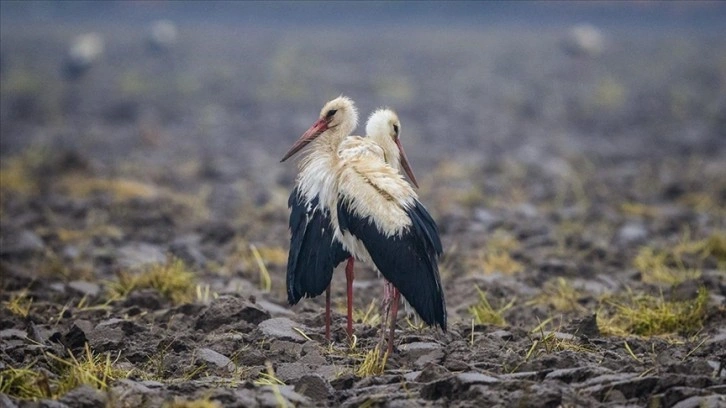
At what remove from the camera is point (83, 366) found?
524 cm

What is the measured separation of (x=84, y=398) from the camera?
4.65 metres

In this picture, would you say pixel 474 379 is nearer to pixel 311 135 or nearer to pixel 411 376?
pixel 411 376

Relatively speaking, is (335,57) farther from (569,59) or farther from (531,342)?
(531,342)

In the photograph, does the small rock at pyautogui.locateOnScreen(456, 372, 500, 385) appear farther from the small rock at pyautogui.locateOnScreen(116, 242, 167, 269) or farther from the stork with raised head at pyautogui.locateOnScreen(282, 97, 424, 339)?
the small rock at pyautogui.locateOnScreen(116, 242, 167, 269)

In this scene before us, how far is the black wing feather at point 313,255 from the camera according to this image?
18.1 ft

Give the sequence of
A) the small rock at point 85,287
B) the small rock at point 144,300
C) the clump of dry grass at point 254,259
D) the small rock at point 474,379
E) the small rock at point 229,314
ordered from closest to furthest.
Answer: the small rock at point 474,379
the small rock at point 229,314
the small rock at point 144,300
the small rock at point 85,287
the clump of dry grass at point 254,259

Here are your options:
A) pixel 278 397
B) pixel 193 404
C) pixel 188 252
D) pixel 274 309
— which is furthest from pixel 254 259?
pixel 193 404

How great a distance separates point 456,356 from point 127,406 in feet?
5.59

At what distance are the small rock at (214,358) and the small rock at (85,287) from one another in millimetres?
2122

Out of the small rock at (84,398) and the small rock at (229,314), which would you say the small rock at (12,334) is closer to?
the small rock at (229,314)

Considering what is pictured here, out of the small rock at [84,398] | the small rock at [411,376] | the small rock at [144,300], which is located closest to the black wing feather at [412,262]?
the small rock at [411,376]

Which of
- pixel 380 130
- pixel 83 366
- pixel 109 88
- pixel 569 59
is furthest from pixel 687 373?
pixel 569 59

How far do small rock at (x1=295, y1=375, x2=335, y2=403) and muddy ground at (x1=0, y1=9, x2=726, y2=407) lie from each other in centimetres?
1

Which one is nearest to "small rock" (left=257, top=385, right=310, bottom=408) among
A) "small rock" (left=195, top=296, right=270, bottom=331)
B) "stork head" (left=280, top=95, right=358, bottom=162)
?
"small rock" (left=195, top=296, right=270, bottom=331)
